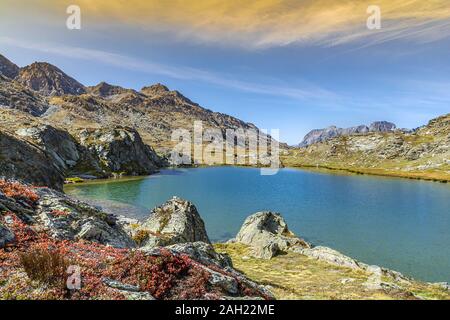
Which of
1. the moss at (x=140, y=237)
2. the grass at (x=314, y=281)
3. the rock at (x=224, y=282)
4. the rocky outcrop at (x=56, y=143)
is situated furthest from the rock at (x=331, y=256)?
the rocky outcrop at (x=56, y=143)

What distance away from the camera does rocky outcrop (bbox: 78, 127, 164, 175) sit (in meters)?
169

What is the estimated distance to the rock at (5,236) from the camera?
681 inches

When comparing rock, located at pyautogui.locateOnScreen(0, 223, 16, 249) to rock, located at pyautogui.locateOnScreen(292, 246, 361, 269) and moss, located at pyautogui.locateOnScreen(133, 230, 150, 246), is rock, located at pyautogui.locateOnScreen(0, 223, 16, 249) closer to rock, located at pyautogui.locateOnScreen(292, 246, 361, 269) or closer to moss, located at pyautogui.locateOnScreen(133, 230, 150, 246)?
moss, located at pyautogui.locateOnScreen(133, 230, 150, 246)

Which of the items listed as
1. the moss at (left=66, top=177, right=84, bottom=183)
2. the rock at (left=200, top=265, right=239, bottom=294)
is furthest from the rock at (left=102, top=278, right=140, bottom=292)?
the moss at (left=66, top=177, right=84, bottom=183)

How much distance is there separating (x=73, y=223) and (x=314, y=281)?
23017mm

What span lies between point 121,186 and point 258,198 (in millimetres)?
55323

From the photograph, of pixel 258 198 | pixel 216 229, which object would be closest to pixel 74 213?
pixel 216 229

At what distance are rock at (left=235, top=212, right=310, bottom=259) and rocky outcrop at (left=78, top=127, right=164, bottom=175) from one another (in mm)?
122377

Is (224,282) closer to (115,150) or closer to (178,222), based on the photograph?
(178,222)

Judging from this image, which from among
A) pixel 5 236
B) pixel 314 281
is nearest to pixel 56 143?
pixel 314 281

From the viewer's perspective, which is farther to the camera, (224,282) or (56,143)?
(56,143)

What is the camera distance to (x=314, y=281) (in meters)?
32.2

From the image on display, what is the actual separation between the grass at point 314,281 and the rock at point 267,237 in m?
1.98

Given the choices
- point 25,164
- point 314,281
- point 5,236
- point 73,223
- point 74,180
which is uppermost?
point 25,164
